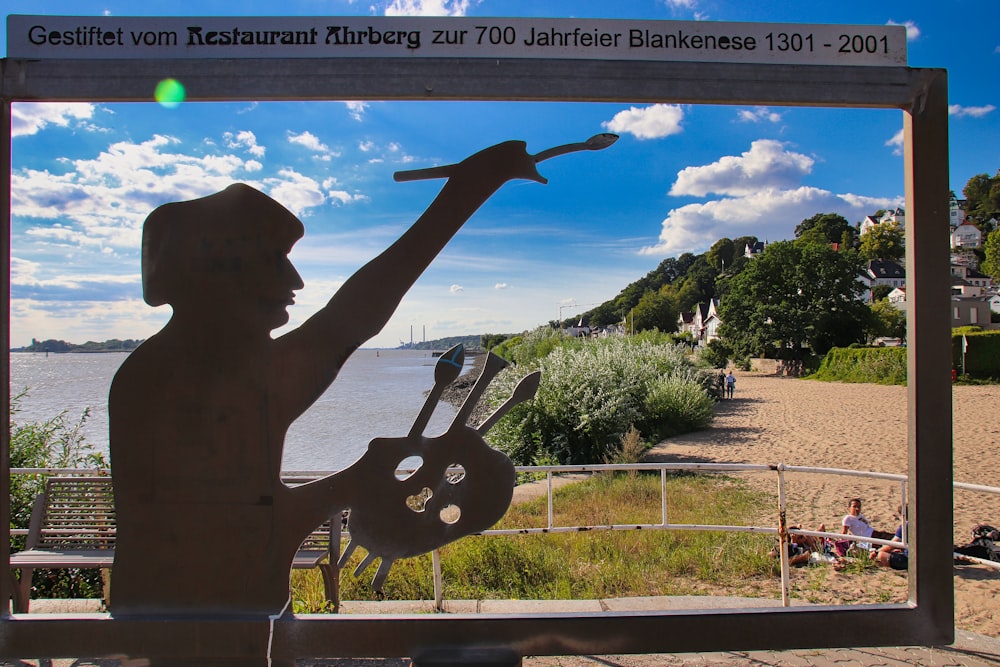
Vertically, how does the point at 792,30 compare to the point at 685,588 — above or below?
above

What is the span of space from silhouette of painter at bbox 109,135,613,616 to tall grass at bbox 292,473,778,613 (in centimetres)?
155

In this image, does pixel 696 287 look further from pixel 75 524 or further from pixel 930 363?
pixel 75 524

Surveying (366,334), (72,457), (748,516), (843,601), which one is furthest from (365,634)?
(748,516)

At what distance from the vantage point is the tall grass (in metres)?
5.21

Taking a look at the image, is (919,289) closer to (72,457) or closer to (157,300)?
(157,300)

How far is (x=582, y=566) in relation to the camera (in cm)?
589

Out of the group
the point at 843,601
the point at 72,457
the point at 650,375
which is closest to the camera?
the point at 843,601

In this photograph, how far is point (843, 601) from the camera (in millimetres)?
5383

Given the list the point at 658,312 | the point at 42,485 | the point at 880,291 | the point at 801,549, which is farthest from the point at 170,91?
the point at 880,291

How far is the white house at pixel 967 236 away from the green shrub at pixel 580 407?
11209 centimetres

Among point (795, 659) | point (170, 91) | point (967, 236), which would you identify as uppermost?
point (967, 236)

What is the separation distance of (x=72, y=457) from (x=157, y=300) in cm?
545

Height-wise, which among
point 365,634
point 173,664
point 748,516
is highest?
point 365,634

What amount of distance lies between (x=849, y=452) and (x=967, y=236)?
114 metres
